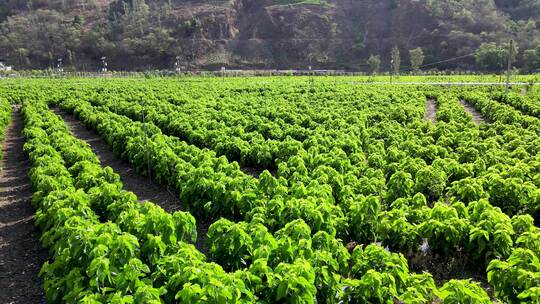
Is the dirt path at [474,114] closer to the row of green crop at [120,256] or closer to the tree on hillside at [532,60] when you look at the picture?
the row of green crop at [120,256]

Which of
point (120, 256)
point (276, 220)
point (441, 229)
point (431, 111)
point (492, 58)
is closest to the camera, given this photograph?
point (120, 256)

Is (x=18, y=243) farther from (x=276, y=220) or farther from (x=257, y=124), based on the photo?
(x=257, y=124)

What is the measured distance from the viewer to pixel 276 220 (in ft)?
30.3

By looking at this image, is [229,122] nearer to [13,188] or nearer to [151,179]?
[151,179]

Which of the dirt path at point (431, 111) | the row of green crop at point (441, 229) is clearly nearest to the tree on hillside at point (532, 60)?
the dirt path at point (431, 111)

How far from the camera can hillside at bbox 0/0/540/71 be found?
344 feet

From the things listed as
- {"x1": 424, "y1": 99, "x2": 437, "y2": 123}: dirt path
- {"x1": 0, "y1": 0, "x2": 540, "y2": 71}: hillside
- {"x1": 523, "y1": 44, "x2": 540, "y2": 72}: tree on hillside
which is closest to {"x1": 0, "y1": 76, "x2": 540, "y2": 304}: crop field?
{"x1": 424, "y1": 99, "x2": 437, "y2": 123}: dirt path

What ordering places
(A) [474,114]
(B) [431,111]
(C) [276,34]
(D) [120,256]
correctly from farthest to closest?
(C) [276,34] → (B) [431,111] → (A) [474,114] → (D) [120,256]

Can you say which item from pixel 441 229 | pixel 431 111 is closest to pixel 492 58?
pixel 431 111

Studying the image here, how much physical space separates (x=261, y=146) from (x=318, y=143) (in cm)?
226

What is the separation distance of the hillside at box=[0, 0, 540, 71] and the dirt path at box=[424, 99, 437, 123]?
212 ft

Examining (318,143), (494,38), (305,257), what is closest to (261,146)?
(318,143)

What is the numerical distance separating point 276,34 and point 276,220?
116 meters

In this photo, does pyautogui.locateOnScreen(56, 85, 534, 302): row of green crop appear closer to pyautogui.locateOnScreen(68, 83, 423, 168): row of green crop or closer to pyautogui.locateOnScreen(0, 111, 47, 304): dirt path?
pyautogui.locateOnScreen(0, 111, 47, 304): dirt path
